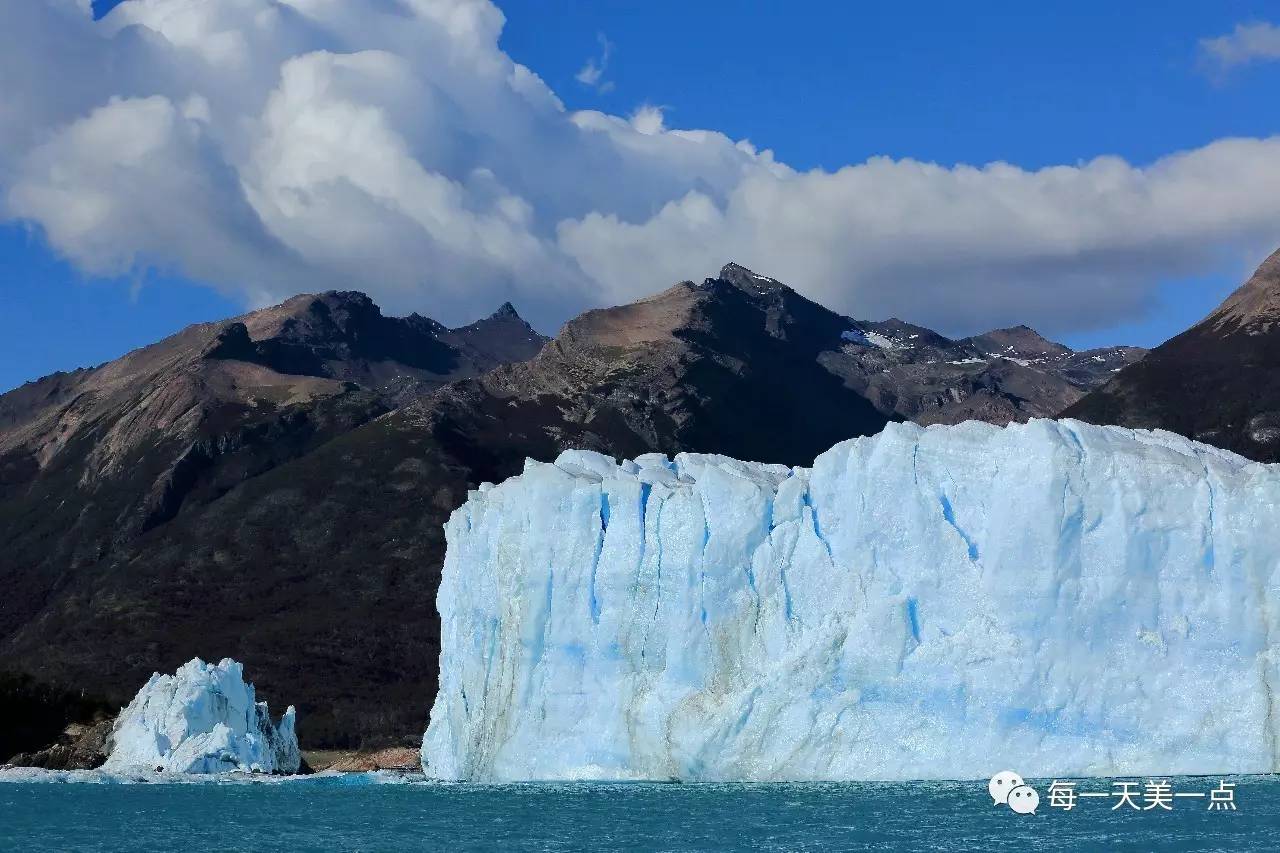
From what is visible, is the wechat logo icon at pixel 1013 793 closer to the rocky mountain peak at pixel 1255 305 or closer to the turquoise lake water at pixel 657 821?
the turquoise lake water at pixel 657 821

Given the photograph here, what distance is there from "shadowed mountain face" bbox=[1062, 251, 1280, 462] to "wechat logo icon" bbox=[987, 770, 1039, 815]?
9356cm

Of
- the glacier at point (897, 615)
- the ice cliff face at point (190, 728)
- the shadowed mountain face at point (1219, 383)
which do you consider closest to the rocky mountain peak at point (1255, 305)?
the shadowed mountain face at point (1219, 383)

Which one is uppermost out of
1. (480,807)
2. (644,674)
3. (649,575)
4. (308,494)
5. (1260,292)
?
(1260,292)

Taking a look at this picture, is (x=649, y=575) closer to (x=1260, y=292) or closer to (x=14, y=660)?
(x=14, y=660)

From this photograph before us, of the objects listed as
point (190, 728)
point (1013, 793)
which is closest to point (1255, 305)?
point (190, 728)

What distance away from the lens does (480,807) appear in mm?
46156

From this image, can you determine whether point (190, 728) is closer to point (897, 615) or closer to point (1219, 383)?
point (897, 615)

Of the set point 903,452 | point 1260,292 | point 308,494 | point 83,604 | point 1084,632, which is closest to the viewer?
point 1084,632

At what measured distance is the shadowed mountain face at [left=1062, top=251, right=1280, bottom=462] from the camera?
134m

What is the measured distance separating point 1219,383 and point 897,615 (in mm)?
108807

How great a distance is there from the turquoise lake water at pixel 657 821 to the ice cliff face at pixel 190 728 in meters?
17.4

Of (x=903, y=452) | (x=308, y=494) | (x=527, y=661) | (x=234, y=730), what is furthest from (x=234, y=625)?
(x=903, y=452)

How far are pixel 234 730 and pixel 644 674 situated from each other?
31275 millimetres

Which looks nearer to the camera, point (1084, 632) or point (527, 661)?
point (1084, 632)
